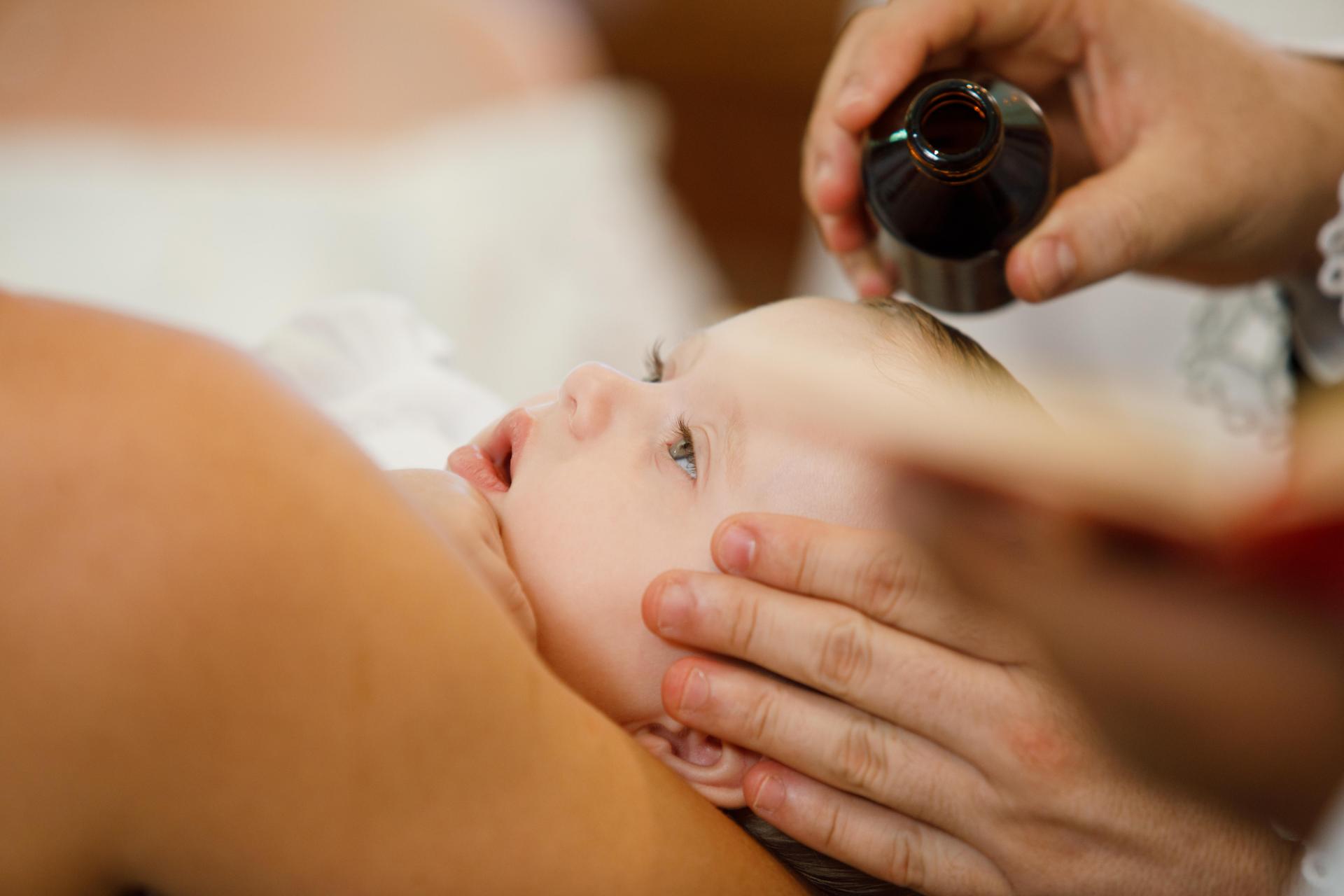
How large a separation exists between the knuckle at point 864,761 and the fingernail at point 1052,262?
464 mm

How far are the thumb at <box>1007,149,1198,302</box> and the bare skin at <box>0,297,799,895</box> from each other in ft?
1.98

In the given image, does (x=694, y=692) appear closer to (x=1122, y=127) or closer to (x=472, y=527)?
(x=472, y=527)

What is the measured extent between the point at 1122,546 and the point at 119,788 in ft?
1.41

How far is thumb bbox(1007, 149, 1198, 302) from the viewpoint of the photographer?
0.88 m

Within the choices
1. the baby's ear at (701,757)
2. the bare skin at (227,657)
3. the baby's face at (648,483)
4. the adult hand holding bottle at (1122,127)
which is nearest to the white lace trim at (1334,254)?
the adult hand holding bottle at (1122,127)

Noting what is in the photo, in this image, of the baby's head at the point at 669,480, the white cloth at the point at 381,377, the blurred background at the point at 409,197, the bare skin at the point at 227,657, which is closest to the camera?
the bare skin at the point at 227,657

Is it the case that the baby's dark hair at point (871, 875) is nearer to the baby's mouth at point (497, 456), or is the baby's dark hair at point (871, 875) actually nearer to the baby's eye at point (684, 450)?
the baby's eye at point (684, 450)

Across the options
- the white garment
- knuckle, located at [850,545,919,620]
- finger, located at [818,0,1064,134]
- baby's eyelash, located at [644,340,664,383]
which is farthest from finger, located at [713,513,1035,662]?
the white garment

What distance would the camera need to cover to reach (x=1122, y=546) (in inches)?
14.4

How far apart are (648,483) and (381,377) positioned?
451 millimetres

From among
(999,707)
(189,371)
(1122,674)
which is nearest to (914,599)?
(999,707)

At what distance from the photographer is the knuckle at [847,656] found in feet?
1.98

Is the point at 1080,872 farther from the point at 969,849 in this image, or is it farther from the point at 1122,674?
the point at 1122,674

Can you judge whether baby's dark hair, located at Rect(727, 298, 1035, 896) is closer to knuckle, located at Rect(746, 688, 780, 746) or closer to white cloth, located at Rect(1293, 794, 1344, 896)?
knuckle, located at Rect(746, 688, 780, 746)
